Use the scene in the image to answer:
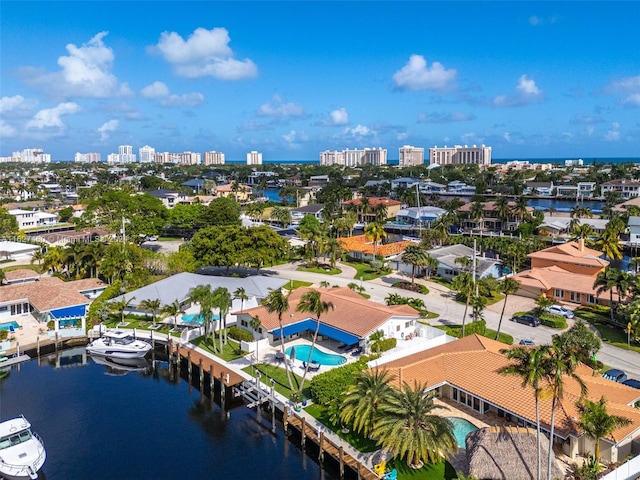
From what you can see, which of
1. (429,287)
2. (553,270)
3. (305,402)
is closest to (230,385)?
(305,402)

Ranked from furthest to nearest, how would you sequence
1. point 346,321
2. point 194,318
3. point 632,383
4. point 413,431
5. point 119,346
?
point 194,318
point 119,346
point 346,321
point 632,383
point 413,431

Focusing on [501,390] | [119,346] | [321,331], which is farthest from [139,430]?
[501,390]

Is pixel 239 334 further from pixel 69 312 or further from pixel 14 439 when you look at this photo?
pixel 14 439

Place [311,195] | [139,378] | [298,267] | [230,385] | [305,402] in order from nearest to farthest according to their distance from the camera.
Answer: [305,402]
[230,385]
[139,378]
[298,267]
[311,195]

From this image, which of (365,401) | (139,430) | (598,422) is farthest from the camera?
(139,430)

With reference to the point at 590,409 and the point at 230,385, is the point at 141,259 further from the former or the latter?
the point at 590,409

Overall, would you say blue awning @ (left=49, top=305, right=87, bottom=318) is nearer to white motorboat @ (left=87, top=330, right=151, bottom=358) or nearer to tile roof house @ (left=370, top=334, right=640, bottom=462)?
white motorboat @ (left=87, top=330, right=151, bottom=358)

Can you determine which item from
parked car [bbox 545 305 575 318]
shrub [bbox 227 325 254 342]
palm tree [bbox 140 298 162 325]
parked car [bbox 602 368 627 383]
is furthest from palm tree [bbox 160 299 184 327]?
parked car [bbox 545 305 575 318]
